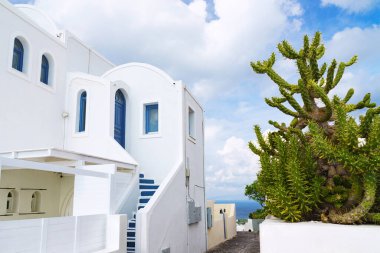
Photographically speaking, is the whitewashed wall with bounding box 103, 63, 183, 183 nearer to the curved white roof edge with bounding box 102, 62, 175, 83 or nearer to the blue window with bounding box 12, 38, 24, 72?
the curved white roof edge with bounding box 102, 62, 175, 83

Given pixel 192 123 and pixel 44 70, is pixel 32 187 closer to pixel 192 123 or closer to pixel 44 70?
pixel 44 70

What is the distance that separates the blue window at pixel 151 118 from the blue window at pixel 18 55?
5490 millimetres

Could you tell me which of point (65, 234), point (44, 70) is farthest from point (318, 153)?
point (44, 70)

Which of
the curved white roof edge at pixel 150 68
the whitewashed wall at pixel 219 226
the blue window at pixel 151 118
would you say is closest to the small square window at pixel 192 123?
the blue window at pixel 151 118

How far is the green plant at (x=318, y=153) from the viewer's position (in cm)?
602

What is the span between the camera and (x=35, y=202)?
1227 cm

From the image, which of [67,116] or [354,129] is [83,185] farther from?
[354,129]

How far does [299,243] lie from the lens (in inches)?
249

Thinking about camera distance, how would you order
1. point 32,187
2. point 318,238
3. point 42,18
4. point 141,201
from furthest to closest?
point 42,18 → point 141,201 → point 32,187 → point 318,238

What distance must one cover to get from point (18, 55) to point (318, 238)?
1190 centimetres

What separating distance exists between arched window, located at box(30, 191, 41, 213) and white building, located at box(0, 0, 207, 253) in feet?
0.12

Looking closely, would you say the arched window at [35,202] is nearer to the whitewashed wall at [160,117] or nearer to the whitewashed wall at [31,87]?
the whitewashed wall at [31,87]

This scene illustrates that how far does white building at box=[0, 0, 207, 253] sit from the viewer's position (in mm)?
9258

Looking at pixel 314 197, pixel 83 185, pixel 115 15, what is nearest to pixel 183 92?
pixel 115 15
